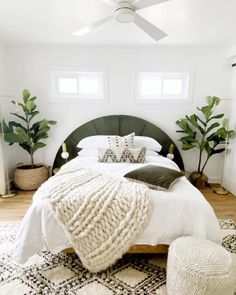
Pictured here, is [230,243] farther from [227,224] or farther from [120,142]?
[120,142]

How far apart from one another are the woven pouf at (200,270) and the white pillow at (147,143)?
81.2 inches

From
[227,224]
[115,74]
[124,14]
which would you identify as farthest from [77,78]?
[227,224]

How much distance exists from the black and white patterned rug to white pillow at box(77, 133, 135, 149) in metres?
1.61

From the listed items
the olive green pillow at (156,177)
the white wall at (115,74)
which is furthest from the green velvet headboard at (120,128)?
the olive green pillow at (156,177)

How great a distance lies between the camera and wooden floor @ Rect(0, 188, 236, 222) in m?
2.78

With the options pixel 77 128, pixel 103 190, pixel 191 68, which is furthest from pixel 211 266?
pixel 191 68

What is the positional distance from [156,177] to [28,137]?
2.46 metres

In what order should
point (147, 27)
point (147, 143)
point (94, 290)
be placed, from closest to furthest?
point (94, 290) < point (147, 27) < point (147, 143)

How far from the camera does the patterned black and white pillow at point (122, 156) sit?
9.83ft

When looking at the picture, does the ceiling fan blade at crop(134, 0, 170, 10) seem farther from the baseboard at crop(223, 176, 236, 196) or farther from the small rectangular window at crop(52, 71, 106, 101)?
the baseboard at crop(223, 176, 236, 196)

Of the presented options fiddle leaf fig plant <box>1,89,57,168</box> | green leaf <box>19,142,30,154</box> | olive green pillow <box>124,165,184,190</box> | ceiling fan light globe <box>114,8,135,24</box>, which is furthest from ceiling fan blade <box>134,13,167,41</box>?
green leaf <box>19,142,30,154</box>

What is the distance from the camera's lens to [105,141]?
11.1ft

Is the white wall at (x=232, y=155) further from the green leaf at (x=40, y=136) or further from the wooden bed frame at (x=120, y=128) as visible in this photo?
the green leaf at (x=40, y=136)

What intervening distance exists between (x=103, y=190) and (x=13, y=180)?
2.72m
